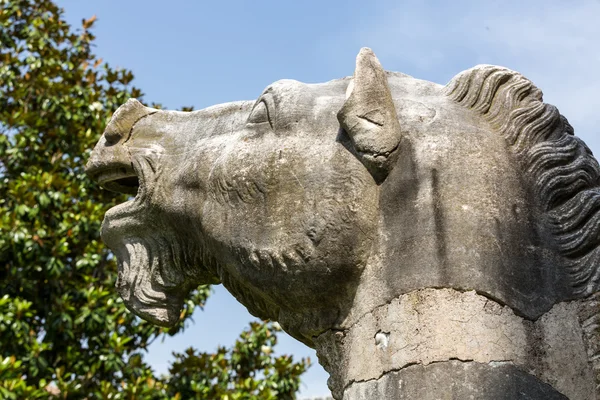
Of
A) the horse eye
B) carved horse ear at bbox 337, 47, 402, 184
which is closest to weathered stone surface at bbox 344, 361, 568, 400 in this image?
carved horse ear at bbox 337, 47, 402, 184

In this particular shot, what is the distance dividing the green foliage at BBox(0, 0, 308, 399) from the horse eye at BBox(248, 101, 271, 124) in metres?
5.59

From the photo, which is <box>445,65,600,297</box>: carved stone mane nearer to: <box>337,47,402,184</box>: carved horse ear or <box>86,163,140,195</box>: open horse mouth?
<box>337,47,402,184</box>: carved horse ear

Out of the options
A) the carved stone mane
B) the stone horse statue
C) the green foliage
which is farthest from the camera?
the green foliage

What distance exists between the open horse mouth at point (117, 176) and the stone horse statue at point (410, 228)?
9.4 inches

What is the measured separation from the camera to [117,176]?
11.0ft

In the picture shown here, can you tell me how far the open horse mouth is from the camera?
3.30 m

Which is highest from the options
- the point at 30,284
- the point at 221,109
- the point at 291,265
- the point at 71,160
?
the point at 71,160

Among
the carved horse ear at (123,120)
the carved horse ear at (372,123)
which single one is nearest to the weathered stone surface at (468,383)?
the carved horse ear at (372,123)

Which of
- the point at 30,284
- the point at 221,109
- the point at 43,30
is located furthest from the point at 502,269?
the point at 43,30

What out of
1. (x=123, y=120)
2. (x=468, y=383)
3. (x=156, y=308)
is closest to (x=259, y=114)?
(x=123, y=120)

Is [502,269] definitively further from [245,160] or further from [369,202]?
[245,160]

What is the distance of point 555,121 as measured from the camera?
113 inches

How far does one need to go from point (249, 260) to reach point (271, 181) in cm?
26

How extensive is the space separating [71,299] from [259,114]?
639 cm
